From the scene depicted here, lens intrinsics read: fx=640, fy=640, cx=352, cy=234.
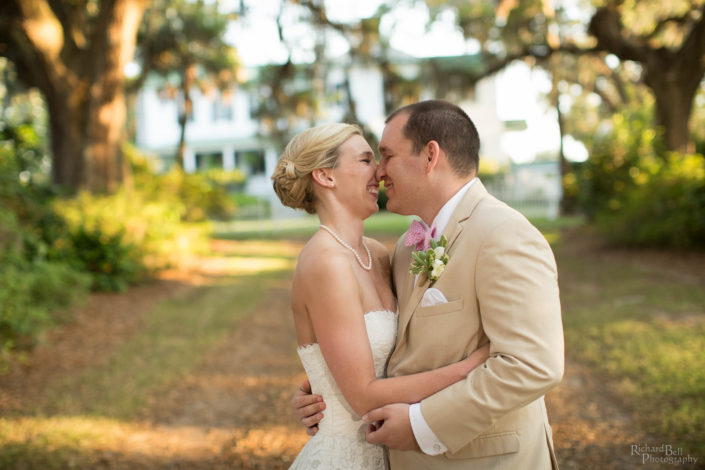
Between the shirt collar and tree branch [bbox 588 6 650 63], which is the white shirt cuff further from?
tree branch [bbox 588 6 650 63]

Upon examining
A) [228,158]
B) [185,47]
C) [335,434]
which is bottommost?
[228,158]

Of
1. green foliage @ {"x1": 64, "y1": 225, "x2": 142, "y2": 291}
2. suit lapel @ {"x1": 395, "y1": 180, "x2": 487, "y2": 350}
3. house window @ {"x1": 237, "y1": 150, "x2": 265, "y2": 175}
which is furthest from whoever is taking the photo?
house window @ {"x1": 237, "y1": 150, "x2": 265, "y2": 175}

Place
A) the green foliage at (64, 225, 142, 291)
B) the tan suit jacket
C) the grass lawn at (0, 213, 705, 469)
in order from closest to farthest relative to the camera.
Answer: the tan suit jacket, the grass lawn at (0, 213, 705, 469), the green foliage at (64, 225, 142, 291)

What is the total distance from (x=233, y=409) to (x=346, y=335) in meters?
4.24

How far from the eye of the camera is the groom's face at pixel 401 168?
2.49 m

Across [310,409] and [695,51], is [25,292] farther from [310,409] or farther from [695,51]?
[695,51]

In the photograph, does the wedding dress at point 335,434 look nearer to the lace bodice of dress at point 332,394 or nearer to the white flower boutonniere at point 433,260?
the lace bodice of dress at point 332,394

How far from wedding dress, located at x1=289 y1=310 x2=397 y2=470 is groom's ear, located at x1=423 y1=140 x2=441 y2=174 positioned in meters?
0.67

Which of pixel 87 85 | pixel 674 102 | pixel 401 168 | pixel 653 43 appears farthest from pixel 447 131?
pixel 653 43

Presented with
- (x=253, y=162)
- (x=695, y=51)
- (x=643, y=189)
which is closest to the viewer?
(x=643, y=189)

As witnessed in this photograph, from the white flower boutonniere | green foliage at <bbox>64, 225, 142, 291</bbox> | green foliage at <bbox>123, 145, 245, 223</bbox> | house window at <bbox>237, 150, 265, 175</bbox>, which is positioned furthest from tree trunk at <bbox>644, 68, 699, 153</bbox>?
house window at <bbox>237, 150, 265, 175</bbox>

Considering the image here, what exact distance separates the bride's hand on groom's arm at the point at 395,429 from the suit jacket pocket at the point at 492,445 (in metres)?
0.17

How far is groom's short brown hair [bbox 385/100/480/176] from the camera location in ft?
7.92

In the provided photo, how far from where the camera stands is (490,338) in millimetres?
2115
